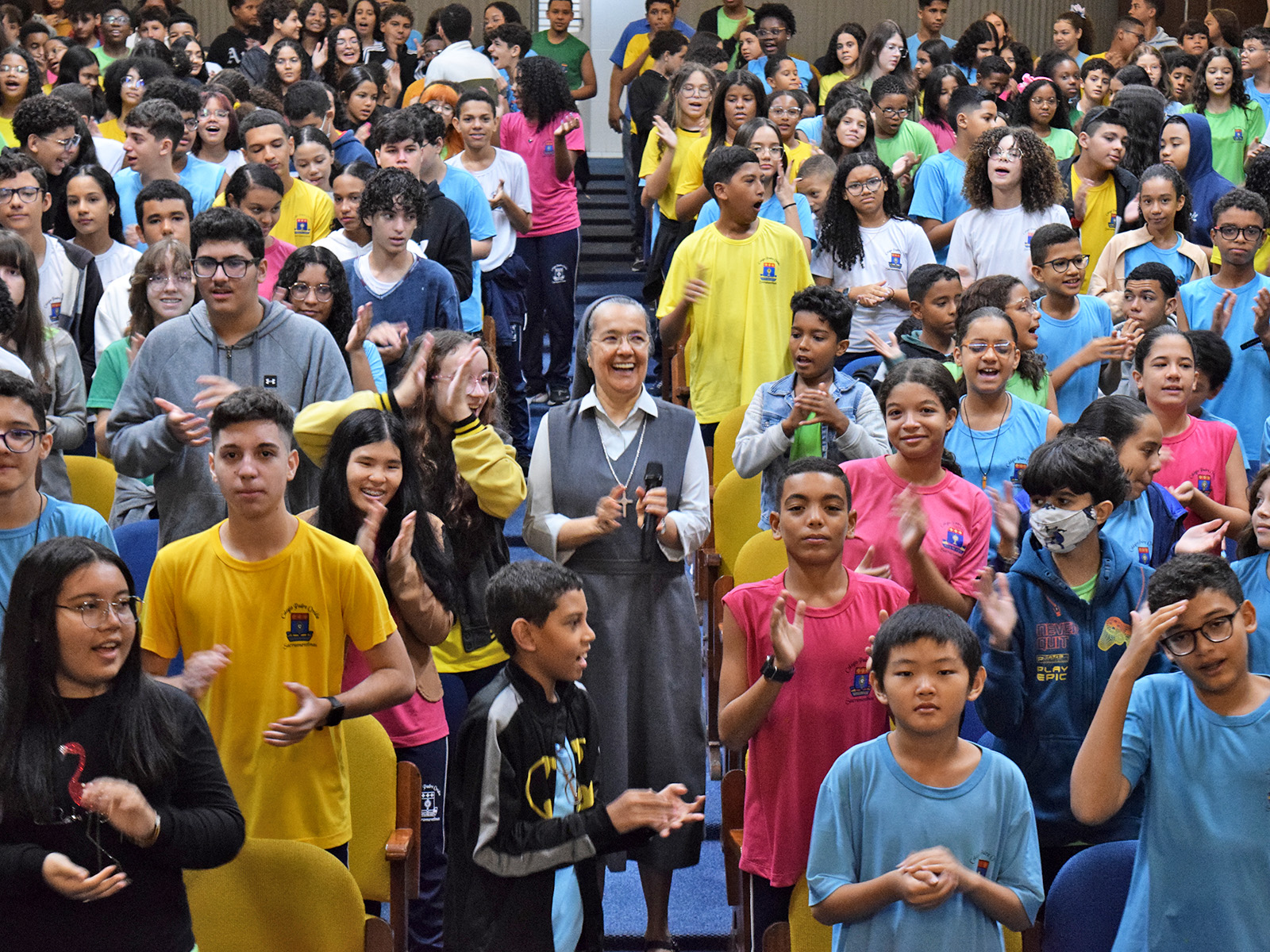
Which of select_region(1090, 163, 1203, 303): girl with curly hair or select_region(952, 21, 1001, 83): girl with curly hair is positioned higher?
select_region(952, 21, 1001, 83): girl with curly hair

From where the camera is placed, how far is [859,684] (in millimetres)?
3150

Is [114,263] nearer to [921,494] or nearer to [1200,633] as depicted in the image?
[921,494]

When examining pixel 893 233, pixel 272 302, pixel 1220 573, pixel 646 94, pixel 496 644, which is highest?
pixel 646 94

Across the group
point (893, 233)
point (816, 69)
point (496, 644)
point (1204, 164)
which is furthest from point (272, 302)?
point (816, 69)

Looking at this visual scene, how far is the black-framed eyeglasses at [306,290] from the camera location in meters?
4.33

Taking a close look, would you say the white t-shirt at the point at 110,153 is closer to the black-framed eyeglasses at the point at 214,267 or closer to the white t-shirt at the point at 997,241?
the black-framed eyeglasses at the point at 214,267

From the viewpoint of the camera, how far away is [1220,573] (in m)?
2.67

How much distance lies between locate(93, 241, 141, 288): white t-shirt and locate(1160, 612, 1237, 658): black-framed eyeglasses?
12.9 ft

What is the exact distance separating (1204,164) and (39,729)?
6.49 metres

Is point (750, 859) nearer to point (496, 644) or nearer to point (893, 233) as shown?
point (496, 644)

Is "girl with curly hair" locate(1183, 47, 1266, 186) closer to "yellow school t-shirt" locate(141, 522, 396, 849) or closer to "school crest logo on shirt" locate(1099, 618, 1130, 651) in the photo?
"school crest logo on shirt" locate(1099, 618, 1130, 651)

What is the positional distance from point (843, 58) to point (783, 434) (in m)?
6.02

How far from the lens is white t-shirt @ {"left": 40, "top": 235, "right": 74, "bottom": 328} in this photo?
192 inches

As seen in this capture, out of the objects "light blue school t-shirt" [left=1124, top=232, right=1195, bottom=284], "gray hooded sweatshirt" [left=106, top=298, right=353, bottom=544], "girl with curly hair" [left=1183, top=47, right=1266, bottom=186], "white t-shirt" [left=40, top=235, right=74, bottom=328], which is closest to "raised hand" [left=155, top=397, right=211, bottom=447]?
"gray hooded sweatshirt" [left=106, top=298, right=353, bottom=544]
